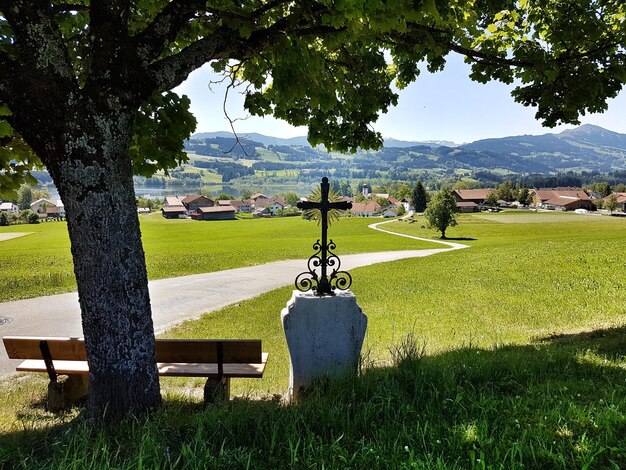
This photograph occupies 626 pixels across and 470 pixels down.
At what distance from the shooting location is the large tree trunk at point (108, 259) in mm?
3766

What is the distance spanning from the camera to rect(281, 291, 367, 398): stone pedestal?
5.39 m

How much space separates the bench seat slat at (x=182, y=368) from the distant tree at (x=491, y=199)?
464 ft

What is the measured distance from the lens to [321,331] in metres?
5.40

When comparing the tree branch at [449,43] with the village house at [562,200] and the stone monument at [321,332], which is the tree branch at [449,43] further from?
the village house at [562,200]

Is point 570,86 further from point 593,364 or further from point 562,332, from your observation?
point 593,364

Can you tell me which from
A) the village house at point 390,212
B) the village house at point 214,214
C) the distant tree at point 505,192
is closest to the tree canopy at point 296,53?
the village house at point 214,214

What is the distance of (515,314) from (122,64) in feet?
36.0

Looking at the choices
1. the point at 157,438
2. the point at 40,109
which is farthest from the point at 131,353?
the point at 40,109

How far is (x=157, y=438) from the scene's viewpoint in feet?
10.4

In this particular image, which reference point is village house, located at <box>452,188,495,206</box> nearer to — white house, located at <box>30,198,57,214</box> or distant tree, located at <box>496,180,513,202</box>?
distant tree, located at <box>496,180,513,202</box>

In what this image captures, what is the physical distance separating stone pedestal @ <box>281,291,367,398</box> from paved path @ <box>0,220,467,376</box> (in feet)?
19.5

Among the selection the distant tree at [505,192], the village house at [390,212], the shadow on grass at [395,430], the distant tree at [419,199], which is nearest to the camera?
the shadow on grass at [395,430]

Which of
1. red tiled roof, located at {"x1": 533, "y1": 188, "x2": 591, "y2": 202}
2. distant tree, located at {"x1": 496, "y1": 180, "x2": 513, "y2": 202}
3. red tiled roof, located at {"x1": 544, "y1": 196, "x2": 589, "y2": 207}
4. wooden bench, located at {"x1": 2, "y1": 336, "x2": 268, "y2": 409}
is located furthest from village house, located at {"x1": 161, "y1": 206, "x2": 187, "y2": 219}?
red tiled roof, located at {"x1": 533, "y1": 188, "x2": 591, "y2": 202}

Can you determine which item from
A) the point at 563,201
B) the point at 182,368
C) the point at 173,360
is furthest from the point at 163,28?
the point at 563,201
